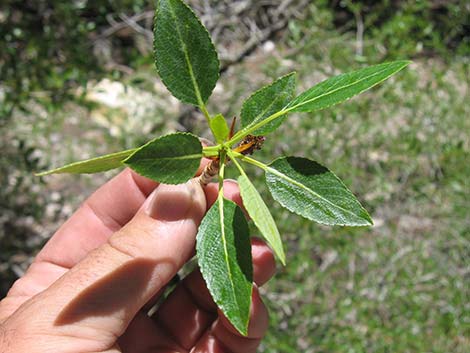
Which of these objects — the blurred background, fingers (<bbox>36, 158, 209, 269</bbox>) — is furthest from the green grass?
fingers (<bbox>36, 158, 209, 269</bbox>)

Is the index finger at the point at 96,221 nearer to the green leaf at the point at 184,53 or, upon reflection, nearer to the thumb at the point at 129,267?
the thumb at the point at 129,267

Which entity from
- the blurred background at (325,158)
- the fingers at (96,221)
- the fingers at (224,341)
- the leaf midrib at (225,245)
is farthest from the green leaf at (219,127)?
the blurred background at (325,158)

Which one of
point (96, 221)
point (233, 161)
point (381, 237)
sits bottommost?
point (381, 237)

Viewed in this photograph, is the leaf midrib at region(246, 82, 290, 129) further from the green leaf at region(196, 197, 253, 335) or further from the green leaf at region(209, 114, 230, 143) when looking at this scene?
the green leaf at region(196, 197, 253, 335)

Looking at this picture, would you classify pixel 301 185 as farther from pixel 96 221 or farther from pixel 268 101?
pixel 96 221

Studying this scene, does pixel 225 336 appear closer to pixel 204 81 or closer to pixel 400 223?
pixel 204 81

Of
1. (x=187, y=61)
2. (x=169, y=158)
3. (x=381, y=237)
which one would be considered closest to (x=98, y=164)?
(x=169, y=158)
